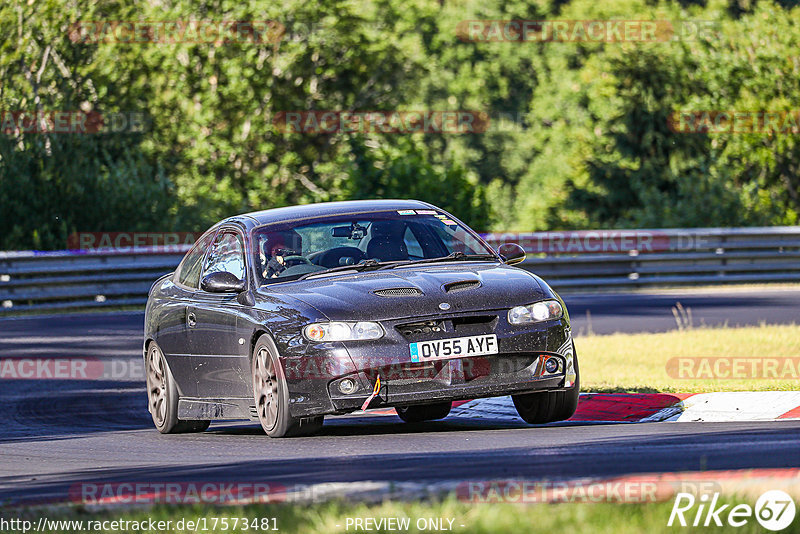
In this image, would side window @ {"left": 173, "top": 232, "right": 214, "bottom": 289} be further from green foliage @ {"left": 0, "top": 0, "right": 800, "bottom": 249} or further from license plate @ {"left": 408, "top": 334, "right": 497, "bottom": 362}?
green foliage @ {"left": 0, "top": 0, "right": 800, "bottom": 249}

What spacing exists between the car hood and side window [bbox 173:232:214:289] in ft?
4.58

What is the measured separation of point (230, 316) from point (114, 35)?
28521 mm

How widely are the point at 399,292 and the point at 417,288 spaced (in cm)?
12

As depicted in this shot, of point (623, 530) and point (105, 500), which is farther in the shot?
point (105, 500)

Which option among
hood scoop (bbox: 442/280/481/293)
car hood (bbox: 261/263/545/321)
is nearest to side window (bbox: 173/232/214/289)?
car hood (bbox: 261/263/545/321)

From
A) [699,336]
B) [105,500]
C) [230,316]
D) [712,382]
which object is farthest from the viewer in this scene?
[699,336]

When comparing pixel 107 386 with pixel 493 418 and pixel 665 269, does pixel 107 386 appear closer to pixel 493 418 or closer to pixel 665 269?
pixel 493 418

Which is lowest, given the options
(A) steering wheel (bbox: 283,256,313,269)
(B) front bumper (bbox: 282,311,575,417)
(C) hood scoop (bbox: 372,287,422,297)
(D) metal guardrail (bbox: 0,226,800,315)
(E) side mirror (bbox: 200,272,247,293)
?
(D) metal guardrail (bbox: 0,226,800,315)

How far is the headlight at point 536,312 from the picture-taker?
28.8ft

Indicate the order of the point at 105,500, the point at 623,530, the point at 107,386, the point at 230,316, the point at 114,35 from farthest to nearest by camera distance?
the point at 114,35 → the point at 107,386 → the point at 230,316 → the point at 105,500 → the point at 623,530

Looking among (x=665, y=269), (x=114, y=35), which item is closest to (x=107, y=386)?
(x=665, y=269)

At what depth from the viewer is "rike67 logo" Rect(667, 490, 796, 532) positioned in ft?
16.3

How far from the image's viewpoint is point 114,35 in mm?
36719

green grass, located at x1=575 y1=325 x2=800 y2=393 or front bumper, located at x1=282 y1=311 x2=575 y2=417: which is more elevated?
front bumper, located at x1=282 y1=311 x2=575 y2=417
